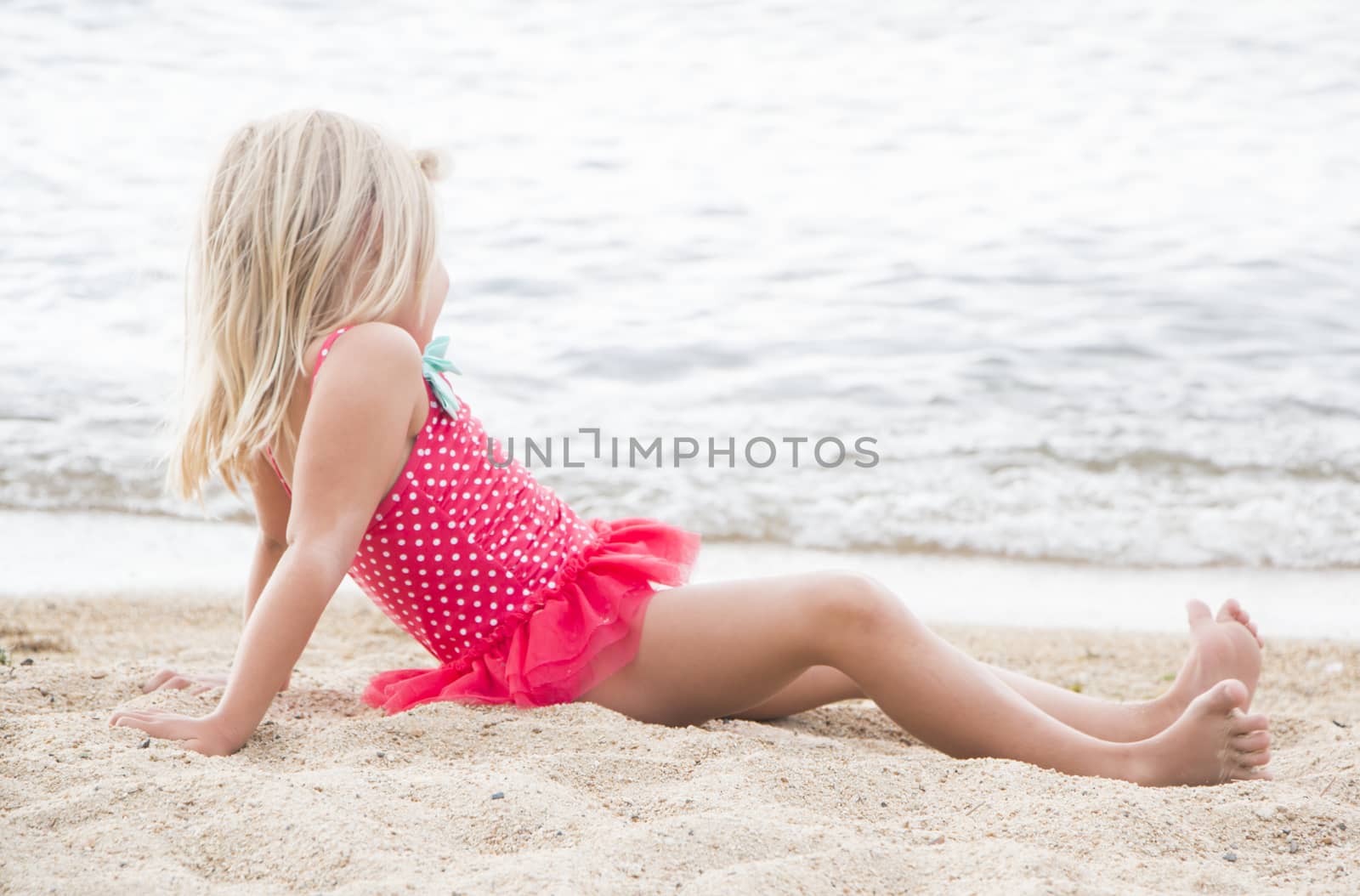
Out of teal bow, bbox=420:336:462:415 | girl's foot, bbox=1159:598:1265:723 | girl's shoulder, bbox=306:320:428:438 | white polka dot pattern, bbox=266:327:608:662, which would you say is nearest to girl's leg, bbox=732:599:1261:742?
girl's foot, bbox=1159:598:1265:723

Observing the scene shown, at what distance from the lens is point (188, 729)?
2.10 m

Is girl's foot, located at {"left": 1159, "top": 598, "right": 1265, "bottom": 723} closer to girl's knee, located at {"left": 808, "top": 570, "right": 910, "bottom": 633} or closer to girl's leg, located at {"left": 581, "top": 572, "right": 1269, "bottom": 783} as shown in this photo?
girl's leg, located at {"left": 581, "top": 572, "right": 1269, "bottom": 783}

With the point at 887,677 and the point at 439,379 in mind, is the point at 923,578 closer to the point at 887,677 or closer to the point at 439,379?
the point at 887,677

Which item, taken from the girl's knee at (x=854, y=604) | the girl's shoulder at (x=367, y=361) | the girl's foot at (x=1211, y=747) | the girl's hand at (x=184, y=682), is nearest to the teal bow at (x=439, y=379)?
the girl's shoulder at (x=367, y=361)

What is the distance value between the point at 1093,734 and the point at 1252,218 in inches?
285

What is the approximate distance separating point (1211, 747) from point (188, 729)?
69.7 inches

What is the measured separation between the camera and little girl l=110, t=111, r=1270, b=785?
2148mm

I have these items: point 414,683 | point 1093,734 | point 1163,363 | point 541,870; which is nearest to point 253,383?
point 414,683

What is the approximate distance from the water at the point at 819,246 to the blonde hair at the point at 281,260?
16 cm

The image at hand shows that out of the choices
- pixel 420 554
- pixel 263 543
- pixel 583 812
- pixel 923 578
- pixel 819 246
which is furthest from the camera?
pixel 819 246

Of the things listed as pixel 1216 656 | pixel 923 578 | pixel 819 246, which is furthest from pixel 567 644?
pixel 819 246

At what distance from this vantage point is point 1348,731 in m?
2.73

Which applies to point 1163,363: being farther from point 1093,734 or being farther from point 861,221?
point 1093,734

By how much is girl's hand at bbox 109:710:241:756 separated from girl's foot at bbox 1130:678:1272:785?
1.58 meters
